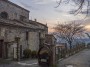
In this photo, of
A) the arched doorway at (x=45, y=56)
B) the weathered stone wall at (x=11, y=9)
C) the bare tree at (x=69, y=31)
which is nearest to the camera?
the arched doorway at (x=45, y=56)

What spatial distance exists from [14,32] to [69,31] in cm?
2345

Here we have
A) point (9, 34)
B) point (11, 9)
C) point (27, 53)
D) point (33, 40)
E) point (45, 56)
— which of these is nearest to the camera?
point (45, 56)

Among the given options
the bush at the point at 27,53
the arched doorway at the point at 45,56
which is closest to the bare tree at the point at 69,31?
the bush at the point at 27,53

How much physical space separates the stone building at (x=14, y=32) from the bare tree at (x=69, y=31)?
10.5 m

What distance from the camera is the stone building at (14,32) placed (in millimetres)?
24297

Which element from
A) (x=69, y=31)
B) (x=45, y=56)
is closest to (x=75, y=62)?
(x=45, y=56)

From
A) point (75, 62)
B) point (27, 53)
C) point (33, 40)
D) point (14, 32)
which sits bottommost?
point (75, 62)

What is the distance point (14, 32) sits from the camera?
26672mm

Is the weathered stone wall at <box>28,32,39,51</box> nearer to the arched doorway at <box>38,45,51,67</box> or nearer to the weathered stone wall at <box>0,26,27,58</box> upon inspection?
the weathered stone wall at <box>0,26,27,58</box>

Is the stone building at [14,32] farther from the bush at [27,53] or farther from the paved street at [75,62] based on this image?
Answer: the paved street at [75,62]

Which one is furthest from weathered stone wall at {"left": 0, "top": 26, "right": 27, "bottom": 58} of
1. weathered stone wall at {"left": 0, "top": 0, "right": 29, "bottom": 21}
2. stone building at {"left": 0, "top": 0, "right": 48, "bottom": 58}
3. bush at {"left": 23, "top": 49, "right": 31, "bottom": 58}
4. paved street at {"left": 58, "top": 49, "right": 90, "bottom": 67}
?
weathered stone wall at {"left": 0, "top": 0, "right": 29, "bottom": 21}

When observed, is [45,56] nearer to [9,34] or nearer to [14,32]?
[9,34]

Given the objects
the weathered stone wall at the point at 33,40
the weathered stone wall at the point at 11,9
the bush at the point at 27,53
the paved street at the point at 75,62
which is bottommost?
the paved street at the point at 75,62

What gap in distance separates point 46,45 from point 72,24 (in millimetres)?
32050
